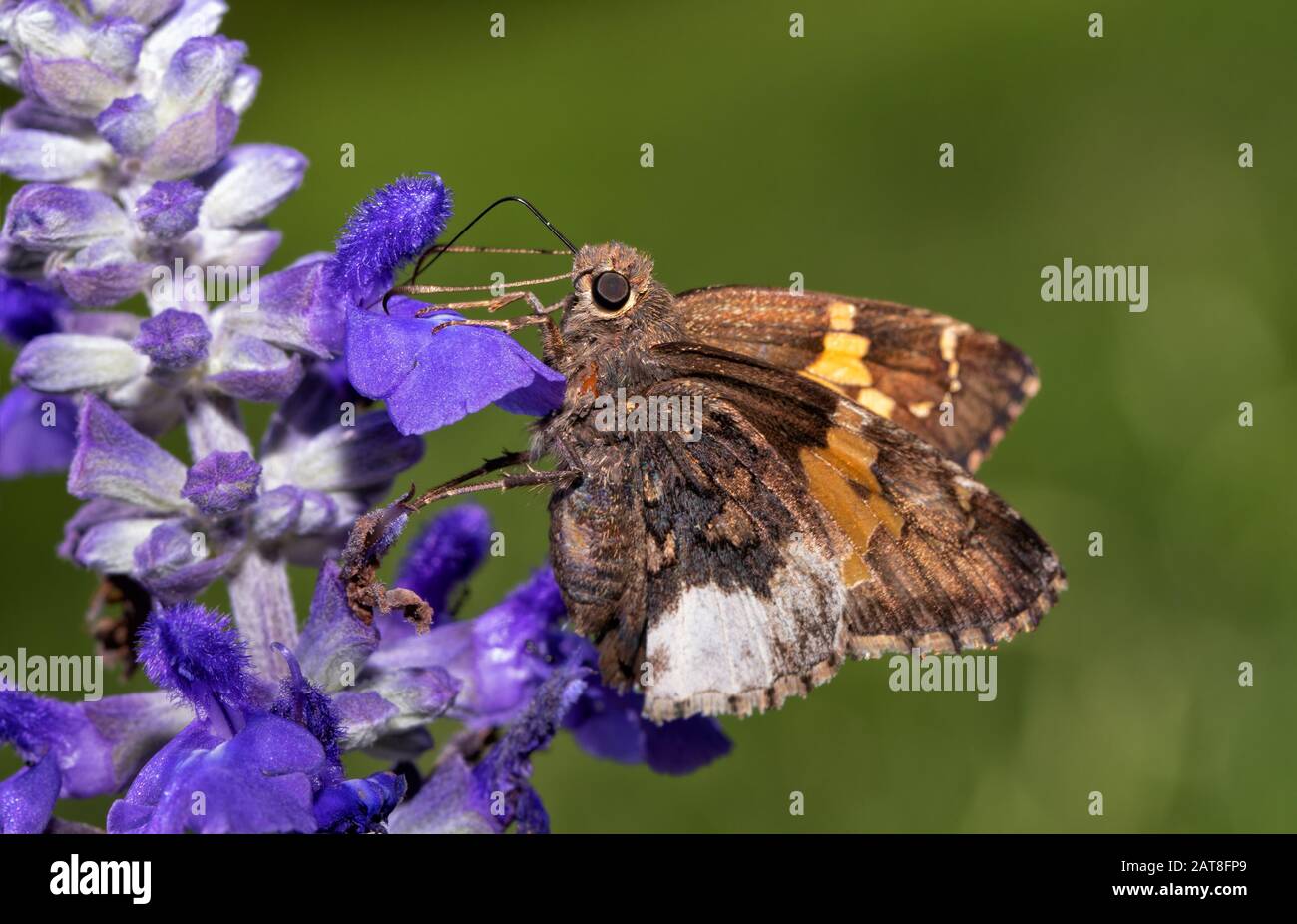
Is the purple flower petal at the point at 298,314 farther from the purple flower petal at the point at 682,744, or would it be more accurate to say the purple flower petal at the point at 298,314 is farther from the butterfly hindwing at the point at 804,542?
the purple flower petal at the point at 682,744

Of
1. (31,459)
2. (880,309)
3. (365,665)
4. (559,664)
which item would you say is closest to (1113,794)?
(880,309)

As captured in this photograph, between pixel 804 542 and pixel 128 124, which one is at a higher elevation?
pixel 128 124

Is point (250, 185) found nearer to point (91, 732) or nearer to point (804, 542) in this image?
point (91, 732)

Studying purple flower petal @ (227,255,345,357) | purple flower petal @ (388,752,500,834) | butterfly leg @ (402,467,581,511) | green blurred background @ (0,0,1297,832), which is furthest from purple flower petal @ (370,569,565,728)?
green blurred background @ (0,0,1297,832)

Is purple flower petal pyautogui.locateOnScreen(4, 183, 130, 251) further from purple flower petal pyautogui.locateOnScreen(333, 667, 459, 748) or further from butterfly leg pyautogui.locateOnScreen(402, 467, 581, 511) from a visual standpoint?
purple flower petal pyautogui.locateOnScreen(333, 667, 459, 748)

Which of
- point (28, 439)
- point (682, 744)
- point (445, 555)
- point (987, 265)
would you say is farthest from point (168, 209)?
point (987, 265)

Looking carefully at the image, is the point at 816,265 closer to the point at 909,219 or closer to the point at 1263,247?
the point at 909,219

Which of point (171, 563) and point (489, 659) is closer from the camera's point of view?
point (171, 563)
